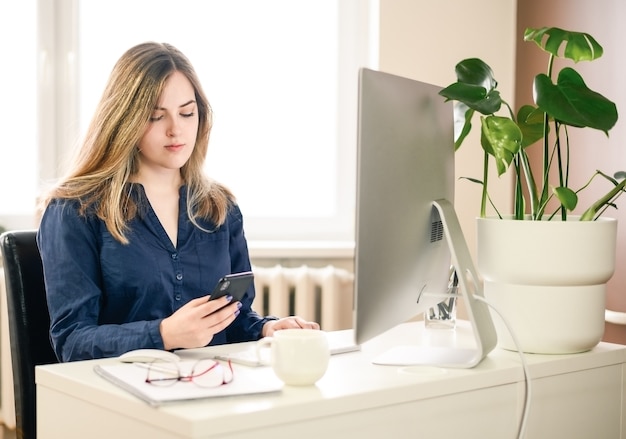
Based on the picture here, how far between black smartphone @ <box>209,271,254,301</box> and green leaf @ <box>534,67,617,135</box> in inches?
22.6

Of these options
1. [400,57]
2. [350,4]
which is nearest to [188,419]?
[400,57]

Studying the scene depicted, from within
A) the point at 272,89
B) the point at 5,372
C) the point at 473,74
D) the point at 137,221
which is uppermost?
the point at 272,89

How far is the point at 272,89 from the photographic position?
3.34m

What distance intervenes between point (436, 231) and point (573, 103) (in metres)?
0.31

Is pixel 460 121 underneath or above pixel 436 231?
above

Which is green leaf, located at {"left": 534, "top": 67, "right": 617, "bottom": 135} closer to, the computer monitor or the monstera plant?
the monstera plant

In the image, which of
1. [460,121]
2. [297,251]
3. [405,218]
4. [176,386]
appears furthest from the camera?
[297,251]

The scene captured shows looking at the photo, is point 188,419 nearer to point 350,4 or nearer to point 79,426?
point 79,426

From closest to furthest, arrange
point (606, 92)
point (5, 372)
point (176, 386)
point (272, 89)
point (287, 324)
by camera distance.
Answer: point (176, 386) → point (287, 324) → point (606, 92) → point (5, 372) → point (272, 89)

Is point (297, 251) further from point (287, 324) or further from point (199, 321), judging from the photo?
point (199, 321)

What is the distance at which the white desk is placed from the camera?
116 centimetres

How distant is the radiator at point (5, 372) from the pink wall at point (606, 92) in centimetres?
188

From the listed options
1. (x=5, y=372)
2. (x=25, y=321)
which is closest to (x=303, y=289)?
(x=5, y=372)

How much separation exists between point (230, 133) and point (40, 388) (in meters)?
1.98
